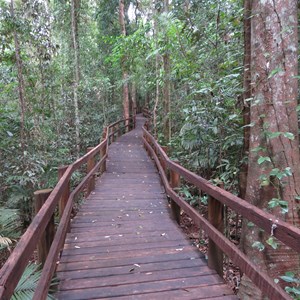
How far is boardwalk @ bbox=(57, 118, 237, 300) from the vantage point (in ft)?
8.53

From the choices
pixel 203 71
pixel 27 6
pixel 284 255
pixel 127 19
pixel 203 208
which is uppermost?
pixel 127 19

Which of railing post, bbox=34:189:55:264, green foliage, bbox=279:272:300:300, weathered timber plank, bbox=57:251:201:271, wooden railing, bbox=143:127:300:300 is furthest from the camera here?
weathered timber plank, bbox=57:251:201:271

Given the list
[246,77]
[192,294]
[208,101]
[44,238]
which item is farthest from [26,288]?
[208,101]

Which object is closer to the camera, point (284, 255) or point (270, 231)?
point (270, 231)

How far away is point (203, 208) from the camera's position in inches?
276

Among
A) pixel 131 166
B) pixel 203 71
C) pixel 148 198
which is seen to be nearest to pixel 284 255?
pixel 148 198

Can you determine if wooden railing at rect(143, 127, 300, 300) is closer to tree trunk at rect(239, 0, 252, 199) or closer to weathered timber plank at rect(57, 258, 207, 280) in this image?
weathered timber plank at rect(57, 258, 207, 280)

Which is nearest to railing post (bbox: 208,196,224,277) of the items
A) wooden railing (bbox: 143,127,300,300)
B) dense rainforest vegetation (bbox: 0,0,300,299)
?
wooden railing (bbox: 143,127,300,300)

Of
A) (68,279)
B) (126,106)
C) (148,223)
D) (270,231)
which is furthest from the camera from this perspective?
(126,106)

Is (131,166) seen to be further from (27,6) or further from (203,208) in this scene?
(27,6)

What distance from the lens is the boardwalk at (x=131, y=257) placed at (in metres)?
2.60

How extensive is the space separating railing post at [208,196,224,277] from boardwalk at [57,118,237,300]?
0.28 feet

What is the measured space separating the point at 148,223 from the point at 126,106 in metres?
15.9

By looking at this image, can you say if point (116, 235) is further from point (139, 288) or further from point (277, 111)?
point (277, 111)
